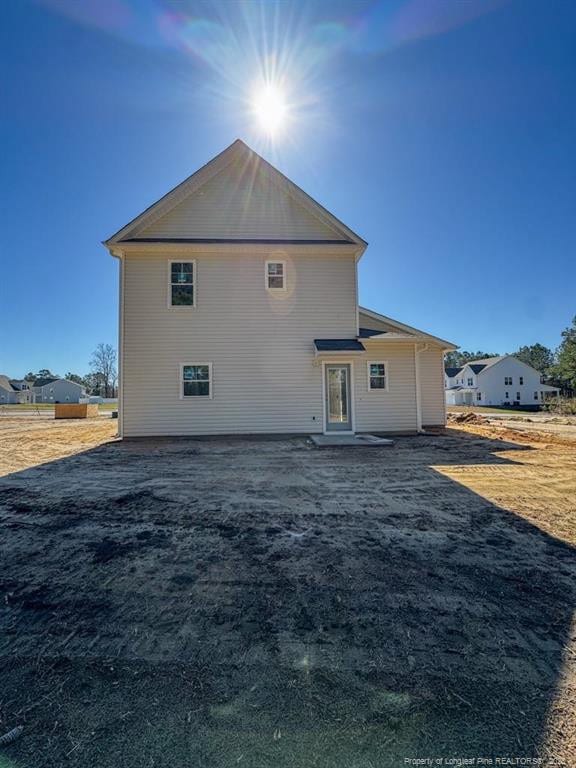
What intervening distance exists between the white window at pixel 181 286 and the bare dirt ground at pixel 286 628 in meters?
8.04

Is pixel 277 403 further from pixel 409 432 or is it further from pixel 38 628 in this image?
pixel 38 628

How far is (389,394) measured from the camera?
12289 mm

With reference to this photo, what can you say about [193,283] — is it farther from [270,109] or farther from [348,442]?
[348,442]

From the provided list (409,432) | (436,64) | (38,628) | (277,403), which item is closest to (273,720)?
(38,628)

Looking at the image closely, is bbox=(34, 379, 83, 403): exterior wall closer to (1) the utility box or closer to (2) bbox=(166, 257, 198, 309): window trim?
(1) the utility box

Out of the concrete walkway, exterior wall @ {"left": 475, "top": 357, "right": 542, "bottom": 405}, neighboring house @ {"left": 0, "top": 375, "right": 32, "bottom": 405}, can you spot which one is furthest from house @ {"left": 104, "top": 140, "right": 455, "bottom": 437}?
neighboring house @ {"left": 0, "top": 375, "right": 32, "bottom": 405}

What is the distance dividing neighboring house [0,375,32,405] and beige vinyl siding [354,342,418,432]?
77.1m

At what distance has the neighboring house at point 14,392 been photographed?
65562mm

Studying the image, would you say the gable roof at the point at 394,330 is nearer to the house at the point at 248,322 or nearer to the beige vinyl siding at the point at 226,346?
the house at the point at 248,322

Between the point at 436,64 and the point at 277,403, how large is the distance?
36.9 ft

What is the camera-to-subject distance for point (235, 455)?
331 inches

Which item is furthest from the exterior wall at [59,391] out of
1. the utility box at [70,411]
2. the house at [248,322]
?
the house at [248,322]

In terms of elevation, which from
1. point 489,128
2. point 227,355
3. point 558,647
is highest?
point 489,128

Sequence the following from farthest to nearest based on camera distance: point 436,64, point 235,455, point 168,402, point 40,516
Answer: point 168,402 < point 436,64 < point 235,455 < point 40,516
